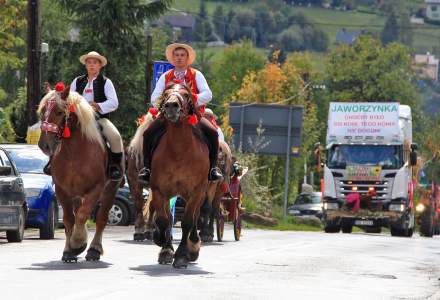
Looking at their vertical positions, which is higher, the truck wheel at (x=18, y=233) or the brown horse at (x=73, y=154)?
the brown horse at (x=73, y=154)

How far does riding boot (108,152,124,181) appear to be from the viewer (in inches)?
701

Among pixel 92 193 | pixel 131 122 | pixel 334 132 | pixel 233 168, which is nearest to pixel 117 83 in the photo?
pixel 131 122

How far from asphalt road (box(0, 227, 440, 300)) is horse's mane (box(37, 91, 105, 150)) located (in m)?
1.51

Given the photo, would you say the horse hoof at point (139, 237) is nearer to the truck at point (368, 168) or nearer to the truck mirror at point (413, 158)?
the truck at point (368, 168)

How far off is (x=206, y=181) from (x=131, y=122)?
32681 mm

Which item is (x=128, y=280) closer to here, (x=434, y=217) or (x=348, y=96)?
(x=434, y=217)

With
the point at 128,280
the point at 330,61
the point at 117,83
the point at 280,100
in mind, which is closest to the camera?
the point at 128,280

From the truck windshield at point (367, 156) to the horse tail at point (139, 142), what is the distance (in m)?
21.7

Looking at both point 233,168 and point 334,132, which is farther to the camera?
point 334,132

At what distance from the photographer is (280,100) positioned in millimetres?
88812

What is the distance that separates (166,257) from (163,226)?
43 cm

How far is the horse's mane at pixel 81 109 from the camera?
16.9 metres

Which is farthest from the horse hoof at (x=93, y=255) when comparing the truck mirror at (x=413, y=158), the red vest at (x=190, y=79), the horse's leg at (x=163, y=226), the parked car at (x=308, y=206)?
the parked car at (x=308, y=206)

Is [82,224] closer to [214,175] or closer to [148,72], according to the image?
[214,175]
